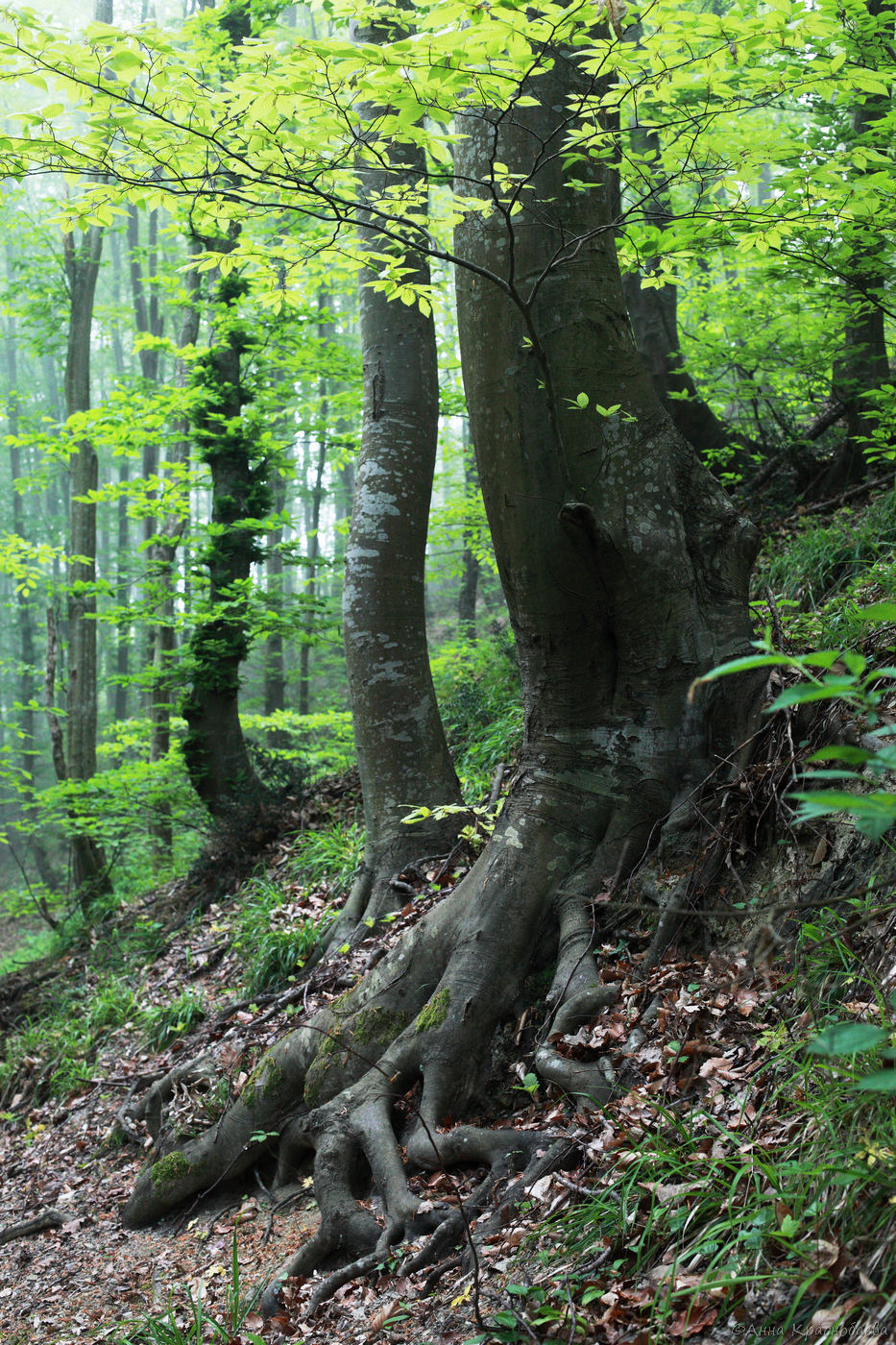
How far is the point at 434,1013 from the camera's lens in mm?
3711

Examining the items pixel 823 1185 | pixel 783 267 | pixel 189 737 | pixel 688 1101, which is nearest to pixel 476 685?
pixel 189 737

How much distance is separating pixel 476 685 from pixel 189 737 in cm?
340

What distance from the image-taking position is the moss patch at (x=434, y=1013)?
3.67 m

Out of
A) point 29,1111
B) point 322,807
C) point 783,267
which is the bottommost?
point 29,1111

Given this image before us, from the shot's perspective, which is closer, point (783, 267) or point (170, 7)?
point (783, 267)

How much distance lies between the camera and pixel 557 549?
3867 mm

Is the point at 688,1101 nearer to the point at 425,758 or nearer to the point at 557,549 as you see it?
the point at 557,549

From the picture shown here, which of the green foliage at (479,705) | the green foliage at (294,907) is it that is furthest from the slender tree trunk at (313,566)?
the green foliage at (294,907)

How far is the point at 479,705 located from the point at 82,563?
5.99 meters

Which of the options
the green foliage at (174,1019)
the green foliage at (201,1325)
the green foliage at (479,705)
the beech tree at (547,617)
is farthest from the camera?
the green foliage at (479,705)

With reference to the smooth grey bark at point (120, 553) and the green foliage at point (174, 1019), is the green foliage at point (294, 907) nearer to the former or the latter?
the green foliage at point (174, 1019)

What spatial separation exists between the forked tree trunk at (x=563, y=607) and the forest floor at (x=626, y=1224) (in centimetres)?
40

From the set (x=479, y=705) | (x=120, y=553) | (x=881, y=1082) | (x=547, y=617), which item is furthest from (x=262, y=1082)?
(x=120, y=553)

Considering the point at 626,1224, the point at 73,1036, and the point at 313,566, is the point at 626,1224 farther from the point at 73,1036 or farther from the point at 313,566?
the point at 313,566
